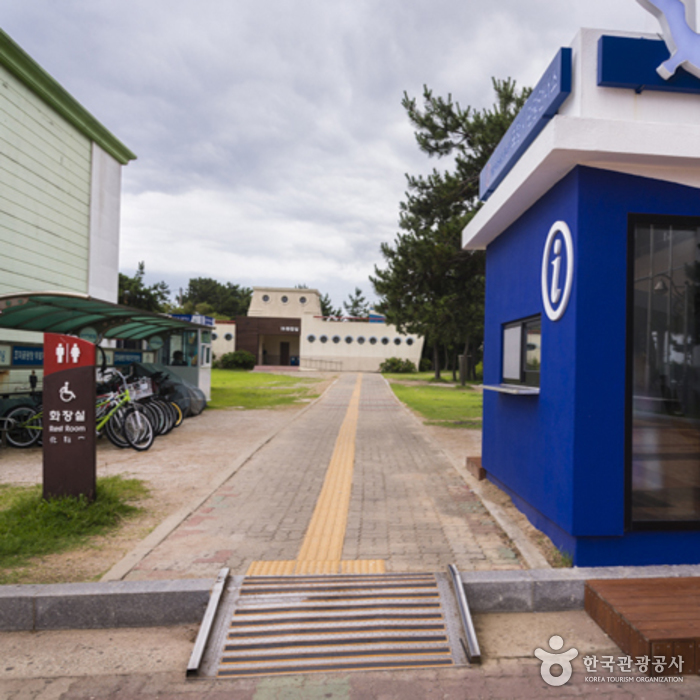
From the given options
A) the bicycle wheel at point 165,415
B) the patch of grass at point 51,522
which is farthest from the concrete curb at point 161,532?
the bicycle wheel at point 165,415

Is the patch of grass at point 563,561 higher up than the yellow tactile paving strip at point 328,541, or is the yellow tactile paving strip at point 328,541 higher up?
the patch of grass at point 563,561

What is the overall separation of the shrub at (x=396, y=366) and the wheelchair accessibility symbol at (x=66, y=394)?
38.0 metres

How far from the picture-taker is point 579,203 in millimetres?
3736

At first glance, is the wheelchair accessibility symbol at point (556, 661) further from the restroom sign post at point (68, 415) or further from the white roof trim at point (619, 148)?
the restroom sign post at point (68, 415)

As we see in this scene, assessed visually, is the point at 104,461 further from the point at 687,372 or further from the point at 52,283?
the point at 687,372

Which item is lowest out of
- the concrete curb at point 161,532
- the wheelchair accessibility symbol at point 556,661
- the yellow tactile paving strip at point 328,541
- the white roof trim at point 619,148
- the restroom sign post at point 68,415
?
the wheelchair accessibility symbol at point 556,661

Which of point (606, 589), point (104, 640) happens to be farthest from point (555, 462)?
point (104, 640)

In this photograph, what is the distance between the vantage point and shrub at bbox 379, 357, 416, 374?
42.5m

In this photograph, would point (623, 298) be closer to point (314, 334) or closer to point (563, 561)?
point (563, 561)

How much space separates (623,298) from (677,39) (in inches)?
75.1

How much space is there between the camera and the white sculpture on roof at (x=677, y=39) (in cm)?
371

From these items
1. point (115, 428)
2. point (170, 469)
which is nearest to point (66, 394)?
point (170, 469)

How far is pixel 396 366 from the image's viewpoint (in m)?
42.5

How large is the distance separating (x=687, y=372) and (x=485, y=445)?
2840 millimetres
